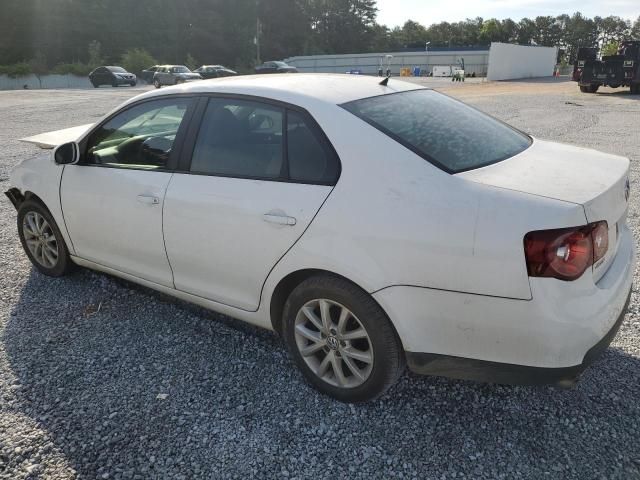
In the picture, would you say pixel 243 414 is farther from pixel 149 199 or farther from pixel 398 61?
pixel 398 61

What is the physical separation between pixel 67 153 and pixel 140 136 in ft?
1.83

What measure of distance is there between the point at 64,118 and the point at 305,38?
276ft

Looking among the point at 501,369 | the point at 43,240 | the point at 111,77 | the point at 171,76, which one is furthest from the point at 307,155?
the point at 111,77

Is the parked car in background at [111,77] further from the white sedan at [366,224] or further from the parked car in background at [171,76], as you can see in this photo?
the white sedan at [366,224]

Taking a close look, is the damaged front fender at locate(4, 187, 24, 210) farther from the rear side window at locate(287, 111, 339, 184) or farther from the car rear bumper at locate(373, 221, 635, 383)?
the car rear bumper at locate(373, 221, 635, 383)

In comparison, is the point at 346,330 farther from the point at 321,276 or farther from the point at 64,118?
the point at 64,118

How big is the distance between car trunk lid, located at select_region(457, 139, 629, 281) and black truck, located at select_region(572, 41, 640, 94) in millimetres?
22797

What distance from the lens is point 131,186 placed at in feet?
10.7

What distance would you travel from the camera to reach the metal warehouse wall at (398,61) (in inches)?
2314

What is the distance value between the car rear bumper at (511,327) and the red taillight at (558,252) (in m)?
0.04

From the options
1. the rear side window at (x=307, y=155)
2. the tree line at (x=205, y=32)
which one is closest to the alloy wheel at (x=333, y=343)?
the rear side window at (x=307, y=155)

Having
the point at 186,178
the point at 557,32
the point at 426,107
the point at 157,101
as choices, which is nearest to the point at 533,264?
the point at 426,107

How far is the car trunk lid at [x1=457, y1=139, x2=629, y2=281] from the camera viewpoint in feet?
7.10

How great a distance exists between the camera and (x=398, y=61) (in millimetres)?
67375
